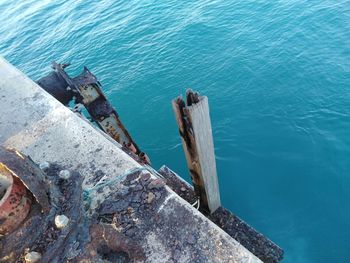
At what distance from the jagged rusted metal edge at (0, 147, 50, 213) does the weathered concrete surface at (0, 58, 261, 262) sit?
0.58 meters

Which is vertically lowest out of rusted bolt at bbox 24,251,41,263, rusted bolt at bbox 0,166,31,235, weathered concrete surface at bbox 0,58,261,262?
weathered concrete surface at bbox 0,58,261,262

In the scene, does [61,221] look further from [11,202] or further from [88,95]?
[88,95]

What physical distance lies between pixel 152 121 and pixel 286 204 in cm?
538

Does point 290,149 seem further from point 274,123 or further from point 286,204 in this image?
point 286,204

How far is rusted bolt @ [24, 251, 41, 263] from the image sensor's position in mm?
2496

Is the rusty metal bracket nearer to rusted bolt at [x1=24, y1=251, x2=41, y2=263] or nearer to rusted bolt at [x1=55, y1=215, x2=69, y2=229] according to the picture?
rusted bolt at [x1=55, y1=215, x2=69, y2=229]

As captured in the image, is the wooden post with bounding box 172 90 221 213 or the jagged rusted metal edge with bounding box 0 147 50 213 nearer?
the jagged rusted metal edge with bounding box 0 147 50 213

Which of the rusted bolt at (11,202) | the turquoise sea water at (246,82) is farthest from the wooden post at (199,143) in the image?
the turquoise sea water at (246,82)

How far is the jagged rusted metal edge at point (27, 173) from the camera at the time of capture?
101 inches

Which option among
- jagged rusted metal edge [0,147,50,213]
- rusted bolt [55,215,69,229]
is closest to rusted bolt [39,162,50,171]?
jagged rusted metal edge [0,147,50,213]

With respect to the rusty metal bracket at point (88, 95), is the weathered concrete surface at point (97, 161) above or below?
above

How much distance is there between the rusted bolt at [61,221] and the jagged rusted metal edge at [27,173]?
0.17 m

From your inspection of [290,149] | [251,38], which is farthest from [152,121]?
[251,38]

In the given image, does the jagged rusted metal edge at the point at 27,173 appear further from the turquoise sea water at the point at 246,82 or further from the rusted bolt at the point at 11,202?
the turquoise sea water at the point at 246,82
